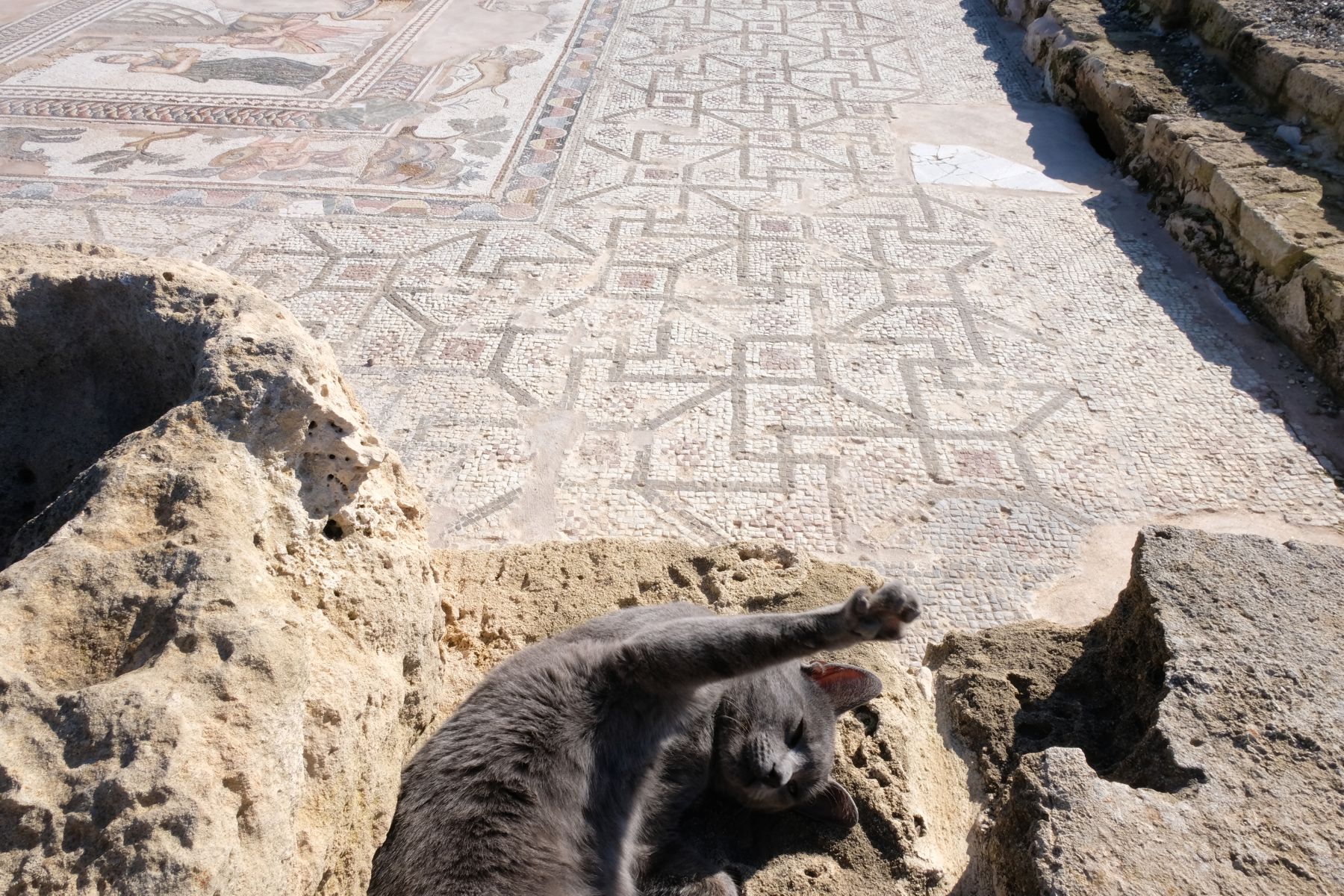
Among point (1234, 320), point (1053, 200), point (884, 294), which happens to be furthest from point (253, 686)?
point (1053, 200)

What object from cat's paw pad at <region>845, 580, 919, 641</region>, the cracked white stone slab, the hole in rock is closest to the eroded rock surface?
cat's paw pad at <region>845, 580, 919, 641</region>

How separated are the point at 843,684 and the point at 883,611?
716mm

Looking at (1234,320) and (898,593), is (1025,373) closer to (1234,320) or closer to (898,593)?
(1234,320)

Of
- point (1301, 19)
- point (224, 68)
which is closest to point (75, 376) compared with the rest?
point (224, 68)

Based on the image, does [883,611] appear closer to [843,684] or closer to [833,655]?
[843,684]

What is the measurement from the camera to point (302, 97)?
7.02 meters

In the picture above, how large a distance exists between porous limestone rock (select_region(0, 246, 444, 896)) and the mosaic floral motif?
3.67 metres

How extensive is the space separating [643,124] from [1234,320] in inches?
161

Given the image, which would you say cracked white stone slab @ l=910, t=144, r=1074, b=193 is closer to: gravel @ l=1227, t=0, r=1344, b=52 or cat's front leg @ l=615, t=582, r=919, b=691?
gravel @ l=1227, t=0, r=1344, b=52

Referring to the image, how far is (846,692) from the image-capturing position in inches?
93.0

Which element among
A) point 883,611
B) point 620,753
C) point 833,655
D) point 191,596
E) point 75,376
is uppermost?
point 75,376

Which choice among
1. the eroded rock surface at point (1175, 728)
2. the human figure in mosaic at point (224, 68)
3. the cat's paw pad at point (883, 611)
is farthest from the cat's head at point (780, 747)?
the human figure in mosaic at point (224, 68)

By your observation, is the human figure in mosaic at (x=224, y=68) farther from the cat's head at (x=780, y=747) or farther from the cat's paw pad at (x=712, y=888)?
the cat's paw pad at (x=712, y=888)

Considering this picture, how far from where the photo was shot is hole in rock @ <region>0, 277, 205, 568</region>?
2025 millimetres
